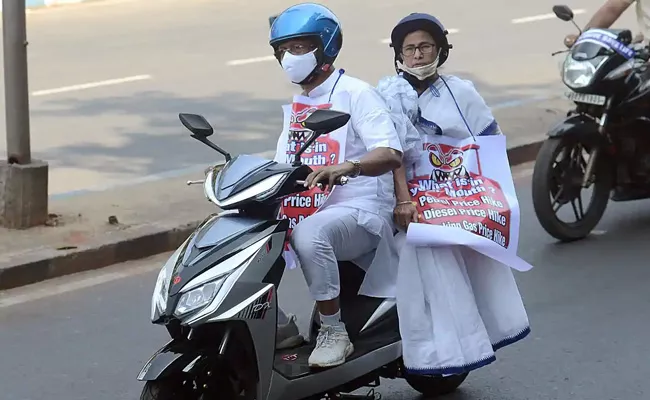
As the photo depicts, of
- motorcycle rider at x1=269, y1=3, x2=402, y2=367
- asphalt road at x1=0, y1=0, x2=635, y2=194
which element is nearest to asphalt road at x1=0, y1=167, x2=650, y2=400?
motorcycle rider at x1=269, y1=3, x2=402, y2=367

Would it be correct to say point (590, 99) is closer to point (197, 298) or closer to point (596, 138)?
point (596, 138)

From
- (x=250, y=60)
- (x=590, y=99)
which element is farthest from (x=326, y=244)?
(x=250, y=60)

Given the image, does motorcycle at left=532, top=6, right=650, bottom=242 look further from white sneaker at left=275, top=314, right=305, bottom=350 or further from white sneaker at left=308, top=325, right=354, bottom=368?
white sneaker at left=308, top=325, right=354, bottom=368

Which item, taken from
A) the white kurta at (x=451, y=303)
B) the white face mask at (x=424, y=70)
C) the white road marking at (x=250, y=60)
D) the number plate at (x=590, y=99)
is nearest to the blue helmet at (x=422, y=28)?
the white face mask at (x=424, y=70)

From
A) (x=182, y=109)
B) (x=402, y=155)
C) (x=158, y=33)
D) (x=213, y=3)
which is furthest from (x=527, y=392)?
(x=213, y=3)

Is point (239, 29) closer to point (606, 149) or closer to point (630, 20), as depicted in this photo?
point (630, 20)

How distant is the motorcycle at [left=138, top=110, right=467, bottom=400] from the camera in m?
3.64

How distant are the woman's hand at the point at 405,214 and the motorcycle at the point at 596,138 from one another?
2.86m

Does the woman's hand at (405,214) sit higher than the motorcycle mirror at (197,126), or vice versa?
the motorcycle mirror at (197,126)

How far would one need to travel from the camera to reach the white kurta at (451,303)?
4301 mm

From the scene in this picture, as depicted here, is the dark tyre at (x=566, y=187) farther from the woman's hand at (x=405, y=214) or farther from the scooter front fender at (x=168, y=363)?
the scooter front fender at (x=168, y=363)

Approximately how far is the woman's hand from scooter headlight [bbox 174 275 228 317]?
932mm

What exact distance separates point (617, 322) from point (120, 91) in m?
7.15

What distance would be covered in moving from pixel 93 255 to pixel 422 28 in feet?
10.1
